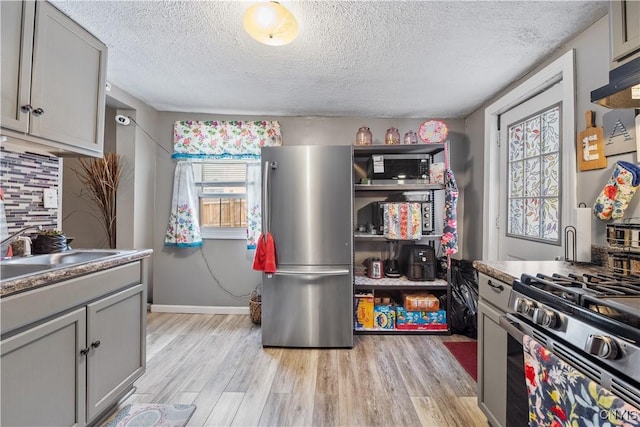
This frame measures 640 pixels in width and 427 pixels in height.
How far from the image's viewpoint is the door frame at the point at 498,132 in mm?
1679

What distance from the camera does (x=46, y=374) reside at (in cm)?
112

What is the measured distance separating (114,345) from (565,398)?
192cm

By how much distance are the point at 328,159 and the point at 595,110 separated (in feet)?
5.53

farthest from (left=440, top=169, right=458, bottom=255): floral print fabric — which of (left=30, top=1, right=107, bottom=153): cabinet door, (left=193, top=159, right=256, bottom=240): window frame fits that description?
(left=30, top=1, right=107, bottom=153): cabinet door

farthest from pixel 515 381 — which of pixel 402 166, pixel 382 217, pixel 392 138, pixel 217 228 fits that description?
pixel 217 228

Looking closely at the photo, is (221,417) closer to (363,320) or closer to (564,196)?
(363,320)

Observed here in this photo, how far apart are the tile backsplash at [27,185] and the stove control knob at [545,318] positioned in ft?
8.59

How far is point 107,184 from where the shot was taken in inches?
108

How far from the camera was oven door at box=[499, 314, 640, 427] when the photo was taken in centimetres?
64

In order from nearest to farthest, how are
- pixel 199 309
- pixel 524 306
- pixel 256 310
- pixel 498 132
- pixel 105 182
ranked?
1. pixel 524 306
2. pixel 498 132
3. pixel 105 182
4. pixel 256 310
5. pixel 199 309

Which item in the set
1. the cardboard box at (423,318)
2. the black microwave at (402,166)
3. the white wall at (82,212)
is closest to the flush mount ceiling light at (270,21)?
the black microwave at (402,166)

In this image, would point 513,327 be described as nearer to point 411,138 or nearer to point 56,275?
point 56,275

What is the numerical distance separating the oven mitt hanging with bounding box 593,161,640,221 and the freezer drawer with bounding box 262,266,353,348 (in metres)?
1.64

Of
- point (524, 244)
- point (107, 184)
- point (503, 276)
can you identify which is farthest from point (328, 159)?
point (107, 184)
